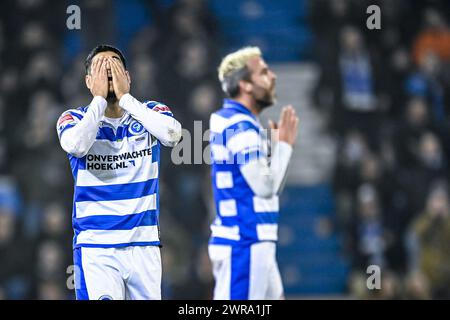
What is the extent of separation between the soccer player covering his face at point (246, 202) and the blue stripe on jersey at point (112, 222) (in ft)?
3.24

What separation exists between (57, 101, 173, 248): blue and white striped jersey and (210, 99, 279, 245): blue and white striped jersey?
0.89m

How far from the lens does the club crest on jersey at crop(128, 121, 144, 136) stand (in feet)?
19.1

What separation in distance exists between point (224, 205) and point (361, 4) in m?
7.58

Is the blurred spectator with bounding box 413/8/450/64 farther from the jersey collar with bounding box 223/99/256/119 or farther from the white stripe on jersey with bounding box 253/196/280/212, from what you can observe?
the white stripe on jersey with bounding box 253/196/280/212

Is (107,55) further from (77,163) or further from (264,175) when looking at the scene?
(264,175)

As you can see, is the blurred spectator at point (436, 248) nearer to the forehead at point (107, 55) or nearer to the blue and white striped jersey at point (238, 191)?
the blue and white striped jersey at point (238, 191)

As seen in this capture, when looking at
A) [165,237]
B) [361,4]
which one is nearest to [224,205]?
[165,237]

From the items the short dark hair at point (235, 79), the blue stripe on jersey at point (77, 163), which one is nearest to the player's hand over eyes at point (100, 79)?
the blue stripe on jersey at point (77, 163)

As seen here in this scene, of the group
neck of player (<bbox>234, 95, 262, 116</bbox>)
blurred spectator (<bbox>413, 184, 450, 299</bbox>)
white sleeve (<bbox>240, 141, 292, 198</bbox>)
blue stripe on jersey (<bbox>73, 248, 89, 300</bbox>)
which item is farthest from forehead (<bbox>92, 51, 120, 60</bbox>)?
blurred spectator (<bbox>413, 184, 450, 299</bbox>)

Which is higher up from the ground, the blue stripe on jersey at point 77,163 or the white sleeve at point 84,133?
the white sleeve at point 84,133

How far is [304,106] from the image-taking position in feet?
43.0

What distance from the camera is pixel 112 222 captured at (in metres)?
5.68

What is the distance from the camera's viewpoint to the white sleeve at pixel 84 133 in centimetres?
552
